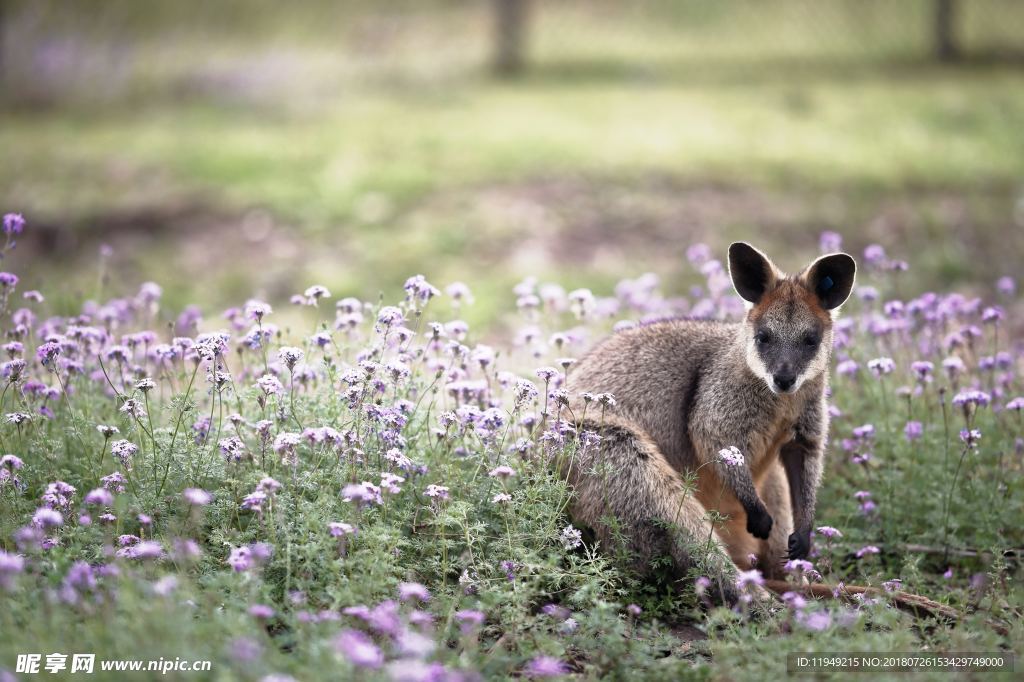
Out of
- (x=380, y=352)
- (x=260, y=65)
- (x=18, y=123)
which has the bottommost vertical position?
(x=380, y=352)

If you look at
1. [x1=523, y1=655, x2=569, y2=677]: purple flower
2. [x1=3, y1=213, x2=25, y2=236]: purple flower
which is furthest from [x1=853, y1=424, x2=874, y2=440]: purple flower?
[x1=3, y1=213, x2=25, y2=236]: purple flower

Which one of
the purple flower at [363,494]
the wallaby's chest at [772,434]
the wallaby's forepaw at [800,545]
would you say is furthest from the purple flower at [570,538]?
the wallaby's forepaw at [800,545]

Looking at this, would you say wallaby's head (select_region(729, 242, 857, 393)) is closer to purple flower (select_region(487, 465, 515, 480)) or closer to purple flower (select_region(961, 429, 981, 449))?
purple flower (select_region(961, 429, 981, 449))

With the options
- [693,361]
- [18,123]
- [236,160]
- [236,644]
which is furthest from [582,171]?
[236,644]

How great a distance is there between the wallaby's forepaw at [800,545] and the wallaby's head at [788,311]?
698mm

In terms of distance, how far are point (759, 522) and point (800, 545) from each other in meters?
0.23

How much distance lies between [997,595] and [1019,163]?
30.5ft

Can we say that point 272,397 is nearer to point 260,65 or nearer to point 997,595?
point 997,595

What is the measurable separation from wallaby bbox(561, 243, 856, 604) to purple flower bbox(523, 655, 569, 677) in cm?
81

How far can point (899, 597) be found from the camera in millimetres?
4383

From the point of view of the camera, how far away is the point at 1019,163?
40.4 ft

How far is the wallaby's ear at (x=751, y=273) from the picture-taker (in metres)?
4.93

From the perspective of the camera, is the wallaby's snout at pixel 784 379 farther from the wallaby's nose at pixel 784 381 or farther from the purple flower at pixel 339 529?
the purple flower at pixel 339 529

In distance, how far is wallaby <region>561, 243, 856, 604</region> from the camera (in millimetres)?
4582
